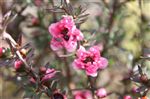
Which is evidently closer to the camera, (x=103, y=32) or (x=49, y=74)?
(x=49, y=74)

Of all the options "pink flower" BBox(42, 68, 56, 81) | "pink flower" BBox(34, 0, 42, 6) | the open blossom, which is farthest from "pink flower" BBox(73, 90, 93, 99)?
"pink flower" BBox(34, 0, 42, 6)

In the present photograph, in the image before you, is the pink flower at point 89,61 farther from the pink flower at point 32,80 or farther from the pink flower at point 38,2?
the pink flower at point 38,2

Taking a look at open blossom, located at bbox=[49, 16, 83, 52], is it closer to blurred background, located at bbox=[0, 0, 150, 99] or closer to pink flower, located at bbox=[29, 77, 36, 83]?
pink flower, located at bbox=[29, 77, 36, 83]

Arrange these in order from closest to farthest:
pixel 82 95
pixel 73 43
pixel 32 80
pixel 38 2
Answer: pixel 73 43, pixel 32 80, pixel 82 95, pixel 38 2

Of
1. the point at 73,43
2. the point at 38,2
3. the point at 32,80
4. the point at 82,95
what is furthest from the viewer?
the point at 38,2

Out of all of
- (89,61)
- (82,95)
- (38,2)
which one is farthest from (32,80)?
(38,2)

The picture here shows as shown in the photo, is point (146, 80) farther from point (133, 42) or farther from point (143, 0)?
point (133, 42)

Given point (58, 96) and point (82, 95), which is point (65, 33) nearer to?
point (58, 96)
